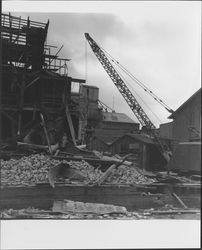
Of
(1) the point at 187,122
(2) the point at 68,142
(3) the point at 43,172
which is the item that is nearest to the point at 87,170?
(2) the point at 68,142

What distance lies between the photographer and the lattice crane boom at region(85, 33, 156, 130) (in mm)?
3354

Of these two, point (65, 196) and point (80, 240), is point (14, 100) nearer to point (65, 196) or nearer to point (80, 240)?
point (65, 196)

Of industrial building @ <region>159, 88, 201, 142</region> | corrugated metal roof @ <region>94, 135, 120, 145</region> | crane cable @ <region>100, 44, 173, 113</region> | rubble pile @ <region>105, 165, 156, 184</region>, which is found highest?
crane cable @ <region>100, 44, 173, 113</region>

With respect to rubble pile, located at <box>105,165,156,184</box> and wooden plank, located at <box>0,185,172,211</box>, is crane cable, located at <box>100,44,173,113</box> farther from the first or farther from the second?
wooden plank, located at <box>0,185,172,211</box>

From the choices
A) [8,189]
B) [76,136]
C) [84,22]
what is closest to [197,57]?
[84,22]

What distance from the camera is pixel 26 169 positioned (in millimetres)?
3738

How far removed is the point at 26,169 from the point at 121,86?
1.29 meters

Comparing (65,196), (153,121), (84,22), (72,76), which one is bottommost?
(65,196)

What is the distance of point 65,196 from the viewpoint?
341 cm

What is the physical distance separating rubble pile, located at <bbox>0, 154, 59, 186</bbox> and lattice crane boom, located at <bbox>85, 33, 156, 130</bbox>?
3.17ft

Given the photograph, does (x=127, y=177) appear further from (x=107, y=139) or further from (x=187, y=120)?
(x=187, y=120)

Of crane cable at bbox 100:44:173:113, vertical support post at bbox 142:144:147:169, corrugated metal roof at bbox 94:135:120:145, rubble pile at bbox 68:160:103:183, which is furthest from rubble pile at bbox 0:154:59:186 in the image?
crane cable at bbox 100:44:173:113

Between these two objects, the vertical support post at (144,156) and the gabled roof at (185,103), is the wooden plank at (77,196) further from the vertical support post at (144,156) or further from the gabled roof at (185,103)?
the gabled roof at (185,103)

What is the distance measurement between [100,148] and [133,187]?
512 mm
